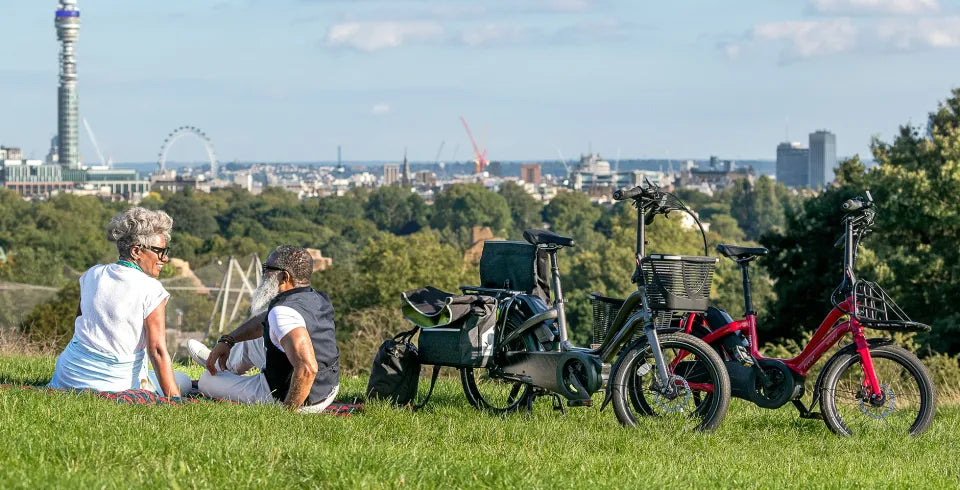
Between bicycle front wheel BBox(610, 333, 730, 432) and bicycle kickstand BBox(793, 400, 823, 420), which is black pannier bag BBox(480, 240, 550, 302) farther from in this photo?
bicycle kickstand BBox(793, 400, 823, 420)

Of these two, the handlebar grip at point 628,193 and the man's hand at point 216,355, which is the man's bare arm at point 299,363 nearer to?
the man's hand at point 216,355

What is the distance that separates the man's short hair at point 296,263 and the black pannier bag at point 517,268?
4.21 feet

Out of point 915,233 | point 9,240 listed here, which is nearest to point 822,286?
point 915,233

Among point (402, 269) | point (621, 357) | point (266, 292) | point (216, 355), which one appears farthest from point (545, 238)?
point (402, 269)

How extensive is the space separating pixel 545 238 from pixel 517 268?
0.39 m

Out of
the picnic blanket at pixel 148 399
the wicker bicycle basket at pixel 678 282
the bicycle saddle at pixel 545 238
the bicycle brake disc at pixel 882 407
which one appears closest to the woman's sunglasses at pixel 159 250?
the picnic blanket at pixel 148 399

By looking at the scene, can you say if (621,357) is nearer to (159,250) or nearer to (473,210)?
(159,250)

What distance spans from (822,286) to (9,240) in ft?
343

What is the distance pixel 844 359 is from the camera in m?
8.05

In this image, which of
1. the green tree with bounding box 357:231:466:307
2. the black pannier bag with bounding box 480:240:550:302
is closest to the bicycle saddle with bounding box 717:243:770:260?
the black pannier bag with bounding box 480:240:550:302

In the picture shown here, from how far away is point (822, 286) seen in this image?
3700 cm

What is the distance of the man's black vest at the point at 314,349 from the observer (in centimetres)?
809

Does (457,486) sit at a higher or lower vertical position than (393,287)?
higher

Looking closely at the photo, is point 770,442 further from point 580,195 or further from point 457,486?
point 580,195
